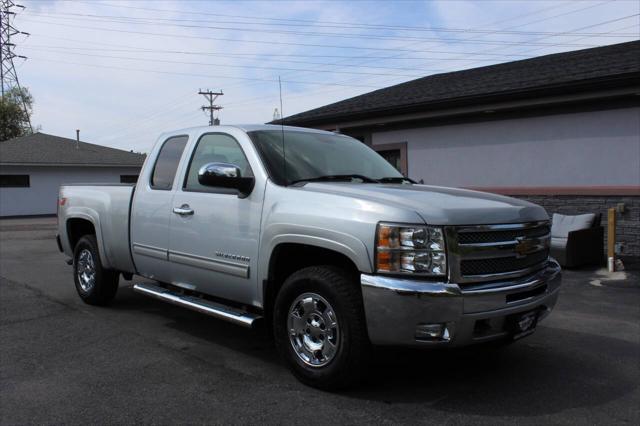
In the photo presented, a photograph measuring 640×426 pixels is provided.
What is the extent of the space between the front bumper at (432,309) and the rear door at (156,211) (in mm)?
2476

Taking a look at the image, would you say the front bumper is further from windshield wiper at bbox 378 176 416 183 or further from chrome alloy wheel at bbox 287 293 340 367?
windshield wiper at bbox 378 176 416 183

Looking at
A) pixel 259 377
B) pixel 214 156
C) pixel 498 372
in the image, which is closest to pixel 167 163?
Result: pixel 214 156

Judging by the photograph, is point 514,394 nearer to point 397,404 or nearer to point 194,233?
point 397,404

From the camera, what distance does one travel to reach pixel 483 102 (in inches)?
469

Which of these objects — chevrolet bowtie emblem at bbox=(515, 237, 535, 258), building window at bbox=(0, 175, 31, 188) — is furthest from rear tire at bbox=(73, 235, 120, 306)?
building window at bbox=(0, 175, 31, 188)

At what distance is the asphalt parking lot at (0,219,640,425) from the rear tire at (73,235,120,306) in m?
0.22

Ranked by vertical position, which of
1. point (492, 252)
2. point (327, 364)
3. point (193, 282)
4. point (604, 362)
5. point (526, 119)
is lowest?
point (604, 362)

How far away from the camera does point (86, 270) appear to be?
6.68 metres

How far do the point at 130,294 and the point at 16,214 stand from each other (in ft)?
82.3

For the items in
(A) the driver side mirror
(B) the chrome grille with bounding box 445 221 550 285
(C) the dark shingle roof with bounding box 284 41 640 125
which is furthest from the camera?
(C) the dark shingle roof with bounding box 284 41 640 125

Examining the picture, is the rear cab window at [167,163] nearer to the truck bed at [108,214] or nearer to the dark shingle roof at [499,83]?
the truck bed at [108,214]

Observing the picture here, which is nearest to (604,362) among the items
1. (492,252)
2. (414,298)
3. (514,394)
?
(514,394)

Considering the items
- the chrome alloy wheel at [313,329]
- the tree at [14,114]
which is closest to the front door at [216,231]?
the chrome alloy wheel at [313,329]

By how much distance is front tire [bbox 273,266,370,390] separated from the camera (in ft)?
11.9
